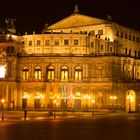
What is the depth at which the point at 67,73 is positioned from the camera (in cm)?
10919

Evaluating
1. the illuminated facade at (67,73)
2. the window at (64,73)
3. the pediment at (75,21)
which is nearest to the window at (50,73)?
the illuminated facade at (67,73)

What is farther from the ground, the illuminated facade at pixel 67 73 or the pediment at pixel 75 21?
the pediment at pixel 75 21

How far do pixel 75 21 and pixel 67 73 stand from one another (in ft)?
59.2

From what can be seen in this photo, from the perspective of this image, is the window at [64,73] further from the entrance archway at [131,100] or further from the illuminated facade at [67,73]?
the entrance archway at [131,100]

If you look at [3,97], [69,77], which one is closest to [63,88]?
[69,77]

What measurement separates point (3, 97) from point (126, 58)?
1284 inches

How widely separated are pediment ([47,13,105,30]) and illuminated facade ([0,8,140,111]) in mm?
2549

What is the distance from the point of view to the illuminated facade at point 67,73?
107 meters

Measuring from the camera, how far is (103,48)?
11450 centimetres

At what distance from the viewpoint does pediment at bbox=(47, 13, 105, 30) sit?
11751 centimetres

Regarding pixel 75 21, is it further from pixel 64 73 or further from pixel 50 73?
pixel 50 73

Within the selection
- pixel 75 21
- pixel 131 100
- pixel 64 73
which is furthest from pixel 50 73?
pixel 131 100

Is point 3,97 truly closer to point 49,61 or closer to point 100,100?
point 49,61

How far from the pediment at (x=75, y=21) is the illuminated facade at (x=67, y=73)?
100 inches
